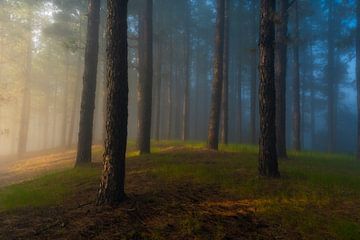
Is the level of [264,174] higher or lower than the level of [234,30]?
lower

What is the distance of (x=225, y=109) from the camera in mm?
23297

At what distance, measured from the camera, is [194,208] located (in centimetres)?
737

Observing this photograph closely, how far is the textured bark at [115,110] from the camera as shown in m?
7.81

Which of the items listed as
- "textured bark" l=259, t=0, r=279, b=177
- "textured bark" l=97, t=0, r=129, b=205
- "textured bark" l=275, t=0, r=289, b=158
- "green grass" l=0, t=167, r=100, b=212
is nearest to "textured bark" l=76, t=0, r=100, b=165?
"green grass" l=0, t=167, r=100, b=212

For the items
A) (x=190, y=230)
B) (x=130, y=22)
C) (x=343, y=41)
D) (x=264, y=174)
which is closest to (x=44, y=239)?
(x=190, y=230)

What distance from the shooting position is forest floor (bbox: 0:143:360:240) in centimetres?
632

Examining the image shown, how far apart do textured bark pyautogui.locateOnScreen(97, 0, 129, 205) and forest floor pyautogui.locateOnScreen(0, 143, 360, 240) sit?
47 cm

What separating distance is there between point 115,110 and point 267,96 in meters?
5.00

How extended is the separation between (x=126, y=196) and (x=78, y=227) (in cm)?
165


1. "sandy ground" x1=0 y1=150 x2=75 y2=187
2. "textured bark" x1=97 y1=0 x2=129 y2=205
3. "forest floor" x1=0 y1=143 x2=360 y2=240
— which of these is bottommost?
"sandy ground" x1=0 y1=150 x2=75 y2=187

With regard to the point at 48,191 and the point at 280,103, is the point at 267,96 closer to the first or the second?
the point at 280,103

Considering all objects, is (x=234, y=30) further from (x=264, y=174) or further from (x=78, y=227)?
(x=78, y=227)

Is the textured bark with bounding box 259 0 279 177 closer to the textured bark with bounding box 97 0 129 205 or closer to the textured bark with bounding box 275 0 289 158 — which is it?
the textured bark with bounding box 97 0 129 205

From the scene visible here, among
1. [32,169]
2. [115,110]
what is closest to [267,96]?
[115,110]
